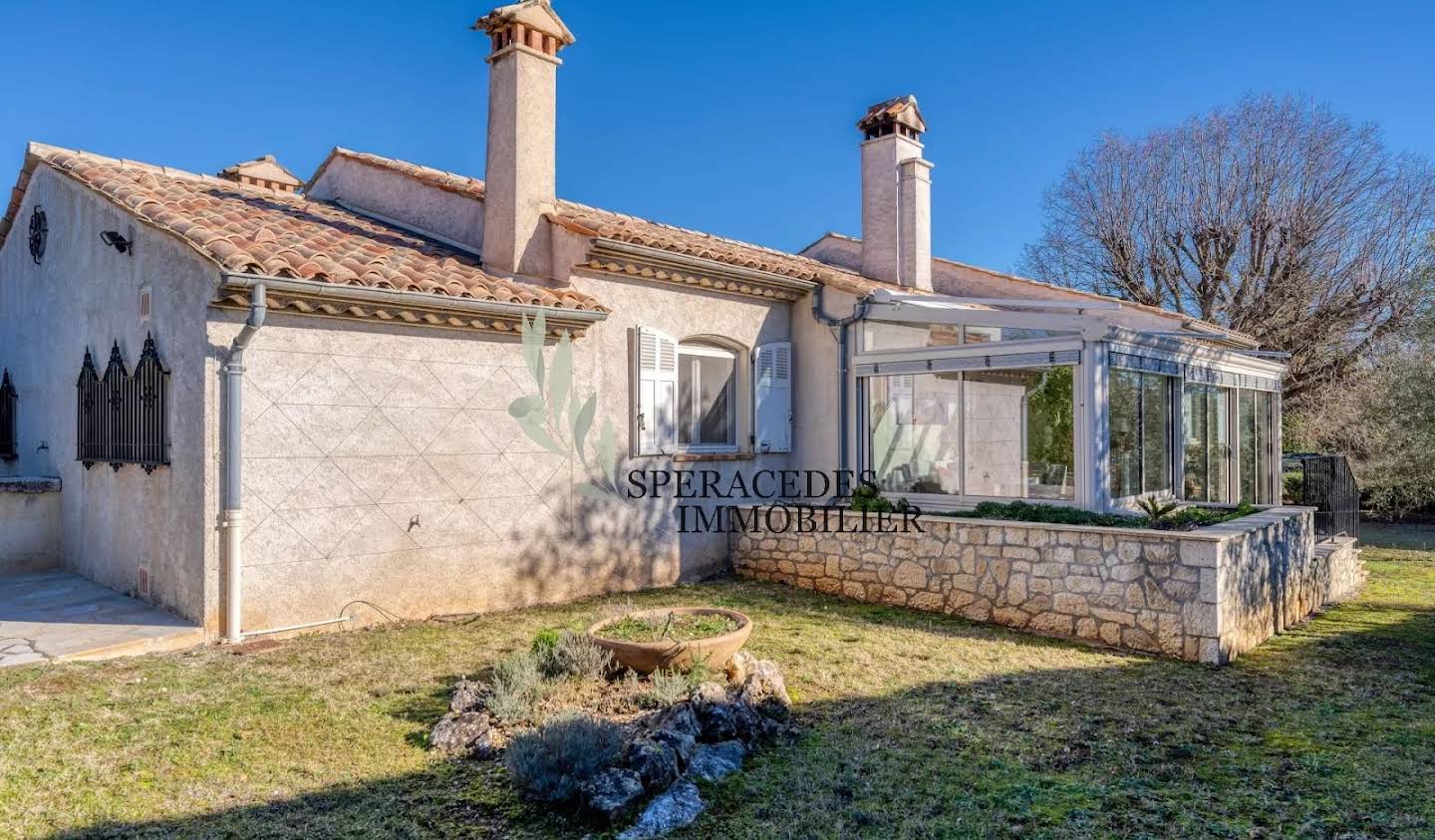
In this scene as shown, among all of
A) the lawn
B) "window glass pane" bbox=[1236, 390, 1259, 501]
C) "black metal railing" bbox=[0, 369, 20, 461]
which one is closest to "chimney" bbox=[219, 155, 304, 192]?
"black metal railing" bbox=[0, 369, 20, 461]

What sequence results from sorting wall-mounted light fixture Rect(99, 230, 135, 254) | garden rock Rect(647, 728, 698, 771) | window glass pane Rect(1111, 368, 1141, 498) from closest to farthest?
garden rock Rect(647, 728, 698, 771)
wall-mounted light fixture Rect(99, 230, 135, 254)
window glass pane Rect(1111, 368, 1141, 498)

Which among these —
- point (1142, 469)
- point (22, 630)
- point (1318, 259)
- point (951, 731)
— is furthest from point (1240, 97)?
point (22, 630)

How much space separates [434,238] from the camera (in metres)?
11.3

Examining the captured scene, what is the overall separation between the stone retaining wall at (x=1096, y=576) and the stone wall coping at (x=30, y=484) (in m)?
9.54

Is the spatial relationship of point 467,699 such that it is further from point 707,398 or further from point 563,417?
point 707,398

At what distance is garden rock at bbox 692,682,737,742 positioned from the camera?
531cm

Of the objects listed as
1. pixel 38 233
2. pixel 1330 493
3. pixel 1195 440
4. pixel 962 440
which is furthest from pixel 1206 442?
pixel 38 233

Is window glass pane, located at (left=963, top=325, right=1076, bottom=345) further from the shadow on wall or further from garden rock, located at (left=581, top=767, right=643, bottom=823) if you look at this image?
garden rock, located at (left=581, top=767, right=643, bottom=823)

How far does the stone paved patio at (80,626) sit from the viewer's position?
22.7ft

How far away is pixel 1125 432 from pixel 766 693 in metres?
6.90

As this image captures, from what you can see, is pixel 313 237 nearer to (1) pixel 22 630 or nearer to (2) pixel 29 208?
(1) pixel 22 630

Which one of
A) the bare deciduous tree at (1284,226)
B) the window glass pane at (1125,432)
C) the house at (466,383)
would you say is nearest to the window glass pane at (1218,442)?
the house at (466,383)

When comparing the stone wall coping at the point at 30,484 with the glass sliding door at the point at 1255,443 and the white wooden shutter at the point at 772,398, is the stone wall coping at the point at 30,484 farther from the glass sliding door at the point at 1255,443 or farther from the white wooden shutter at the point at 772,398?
the glass sliding door at the point at 1255,443

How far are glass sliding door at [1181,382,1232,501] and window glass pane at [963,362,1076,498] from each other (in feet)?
10.6
